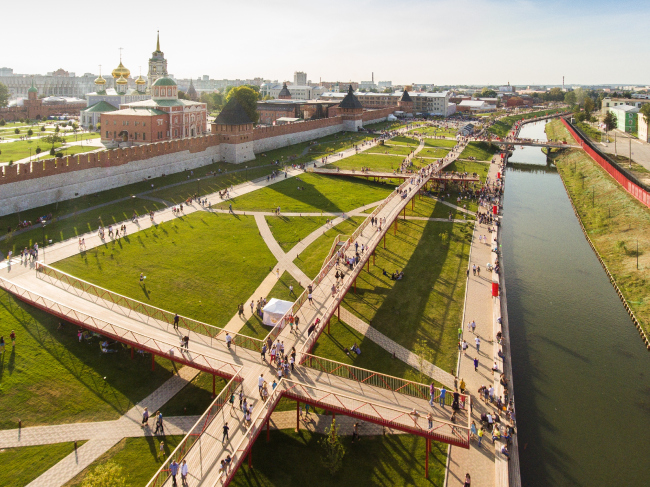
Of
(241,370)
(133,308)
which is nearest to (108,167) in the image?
(133,308)

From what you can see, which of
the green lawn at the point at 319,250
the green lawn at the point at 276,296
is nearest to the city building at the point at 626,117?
the green lawn at the point at 319,250

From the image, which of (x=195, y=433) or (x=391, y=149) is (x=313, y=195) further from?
(x=195, y=433)

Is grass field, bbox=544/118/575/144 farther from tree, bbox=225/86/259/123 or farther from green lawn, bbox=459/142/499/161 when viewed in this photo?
tree, bbox=225/86/259/123

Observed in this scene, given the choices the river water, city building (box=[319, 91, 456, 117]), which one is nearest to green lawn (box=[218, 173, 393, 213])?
the river water

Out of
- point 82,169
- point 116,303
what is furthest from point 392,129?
point 116,303

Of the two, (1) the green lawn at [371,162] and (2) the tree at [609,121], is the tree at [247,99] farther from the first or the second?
(2) the tree at [609,121]

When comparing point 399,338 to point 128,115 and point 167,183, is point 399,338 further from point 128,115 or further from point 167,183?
point 128,115

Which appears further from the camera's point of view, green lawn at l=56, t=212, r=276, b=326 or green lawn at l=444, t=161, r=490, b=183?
green lawn at l=444, t=161, r=490, b=183
